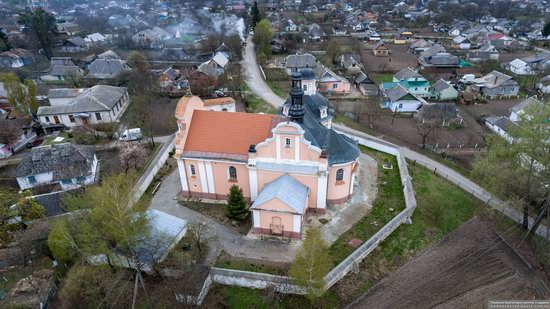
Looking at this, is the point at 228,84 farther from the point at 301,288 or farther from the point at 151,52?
the point at 301,288

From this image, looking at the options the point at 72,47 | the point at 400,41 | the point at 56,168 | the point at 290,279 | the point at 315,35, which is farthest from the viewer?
the point at 400,41

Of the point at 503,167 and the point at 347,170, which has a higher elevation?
the point at 503,167

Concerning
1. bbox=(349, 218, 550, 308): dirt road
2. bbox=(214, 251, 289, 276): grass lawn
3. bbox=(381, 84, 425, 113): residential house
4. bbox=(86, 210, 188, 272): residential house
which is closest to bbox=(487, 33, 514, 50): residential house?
bbox=(381, 84, 425, 113): residential house

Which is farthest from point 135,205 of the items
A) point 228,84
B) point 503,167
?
point 228,84

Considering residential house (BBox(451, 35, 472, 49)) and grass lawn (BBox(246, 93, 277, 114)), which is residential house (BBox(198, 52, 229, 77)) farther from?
residential house (BBox(451, 35, 472, 49))

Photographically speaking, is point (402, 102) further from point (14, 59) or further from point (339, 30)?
point (14, 59)

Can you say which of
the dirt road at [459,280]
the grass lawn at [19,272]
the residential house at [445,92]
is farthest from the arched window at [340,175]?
the residential house at [445,92]

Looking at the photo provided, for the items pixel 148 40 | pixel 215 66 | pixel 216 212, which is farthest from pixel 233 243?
pixel 148 40
